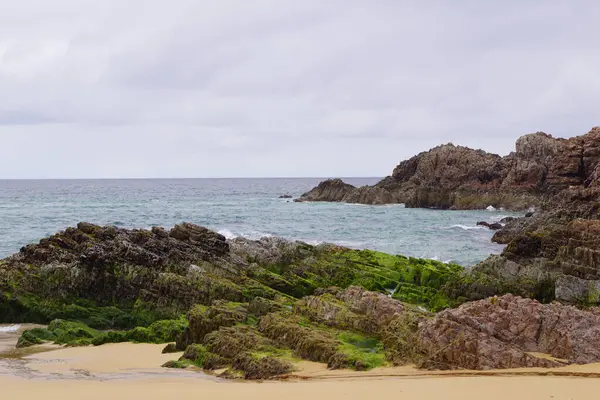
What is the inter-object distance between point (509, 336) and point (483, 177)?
7786 centimetres

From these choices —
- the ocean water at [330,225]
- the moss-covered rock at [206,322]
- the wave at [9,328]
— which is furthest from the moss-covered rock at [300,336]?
the ocean water at [330,225]

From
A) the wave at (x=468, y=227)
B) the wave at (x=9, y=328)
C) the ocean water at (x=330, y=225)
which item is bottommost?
the wave at (x=9, y=328)

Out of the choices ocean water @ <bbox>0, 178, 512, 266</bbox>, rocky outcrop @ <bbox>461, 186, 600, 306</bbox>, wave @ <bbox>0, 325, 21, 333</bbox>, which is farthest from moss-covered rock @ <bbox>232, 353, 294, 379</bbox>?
ocean water @ <bbox>0, 178, 512, 266</bbox>

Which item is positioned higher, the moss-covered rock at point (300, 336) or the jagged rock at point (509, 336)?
the jagged rock at point (509, 336)

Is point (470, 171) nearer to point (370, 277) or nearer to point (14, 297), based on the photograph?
point (370, 277)

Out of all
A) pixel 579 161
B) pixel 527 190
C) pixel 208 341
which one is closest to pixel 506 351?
pixel 208 341

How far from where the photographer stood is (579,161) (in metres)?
64.6

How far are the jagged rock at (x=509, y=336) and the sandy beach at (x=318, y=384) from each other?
0.38m

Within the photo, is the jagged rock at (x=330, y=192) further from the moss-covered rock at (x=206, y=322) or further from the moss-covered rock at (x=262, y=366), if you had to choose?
the moss-covered rock at (x=262, y=366)

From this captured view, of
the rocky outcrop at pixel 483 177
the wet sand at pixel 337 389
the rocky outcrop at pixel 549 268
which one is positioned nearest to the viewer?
the wet sand at pixel 337 389

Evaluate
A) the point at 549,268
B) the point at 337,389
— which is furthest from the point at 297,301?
the point at 549,268

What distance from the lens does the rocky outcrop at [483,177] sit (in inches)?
2655

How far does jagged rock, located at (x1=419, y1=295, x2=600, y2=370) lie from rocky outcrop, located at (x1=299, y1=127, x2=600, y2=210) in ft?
184

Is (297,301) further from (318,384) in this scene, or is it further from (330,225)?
(330,225)
